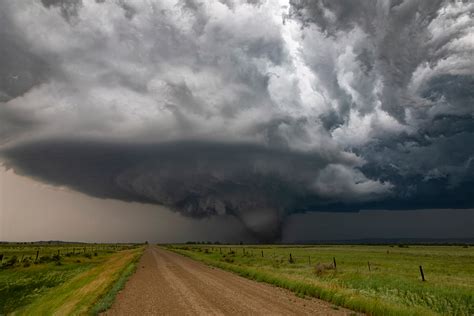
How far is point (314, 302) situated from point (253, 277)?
14.5 metres

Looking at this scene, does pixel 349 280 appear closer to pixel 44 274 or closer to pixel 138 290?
pixel 138 290

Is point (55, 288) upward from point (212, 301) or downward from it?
downward

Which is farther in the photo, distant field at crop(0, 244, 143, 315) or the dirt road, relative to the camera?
distant field at crop(0, 244, 143, 315)

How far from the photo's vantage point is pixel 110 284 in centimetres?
2889

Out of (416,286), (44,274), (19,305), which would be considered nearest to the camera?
(416,286)

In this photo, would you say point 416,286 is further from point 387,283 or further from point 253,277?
point 253,277

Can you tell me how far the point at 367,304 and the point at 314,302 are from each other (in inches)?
135

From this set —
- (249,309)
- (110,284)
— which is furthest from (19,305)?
(249,309)

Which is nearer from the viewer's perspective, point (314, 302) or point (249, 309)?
point (249, 309)

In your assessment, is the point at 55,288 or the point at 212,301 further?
the point at 55,288

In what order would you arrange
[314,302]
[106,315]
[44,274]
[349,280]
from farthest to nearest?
1. [44,274]
2. [349,280]
3. [314,302]
4. [106,315]

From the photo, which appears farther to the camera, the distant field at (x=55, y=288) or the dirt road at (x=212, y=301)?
the distant field at (x=55, y=288)

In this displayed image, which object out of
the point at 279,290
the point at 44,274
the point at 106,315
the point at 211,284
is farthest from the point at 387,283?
the point at 44,274

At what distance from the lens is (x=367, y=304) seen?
1808 cm
